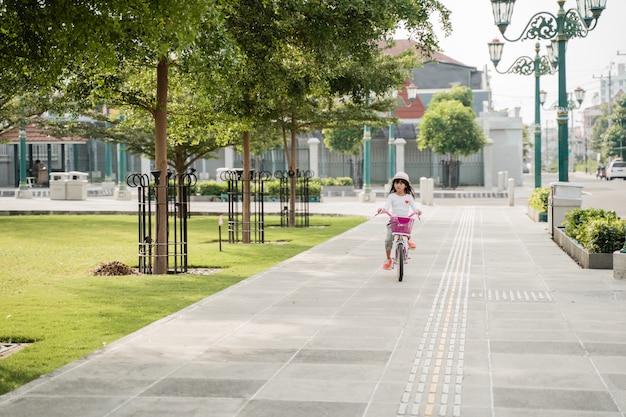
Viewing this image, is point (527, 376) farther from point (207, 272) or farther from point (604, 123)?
point (604, 123)

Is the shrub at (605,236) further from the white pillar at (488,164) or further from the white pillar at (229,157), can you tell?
the white pillar at (229,157)

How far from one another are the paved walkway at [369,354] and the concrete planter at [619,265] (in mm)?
278

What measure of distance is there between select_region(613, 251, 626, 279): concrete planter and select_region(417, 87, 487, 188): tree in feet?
149

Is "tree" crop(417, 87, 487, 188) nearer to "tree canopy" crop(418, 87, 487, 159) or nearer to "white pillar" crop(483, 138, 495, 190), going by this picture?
"tree canopy" crop(418, 87, 487, 159)

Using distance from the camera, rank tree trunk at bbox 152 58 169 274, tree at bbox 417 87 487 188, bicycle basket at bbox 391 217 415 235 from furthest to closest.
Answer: tree at bbox 417 87 487 188 → tree trunk at bbox 152 58 169 274 → bicycle basket at bbox 391 217 415 235

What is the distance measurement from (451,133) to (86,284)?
46958 mm

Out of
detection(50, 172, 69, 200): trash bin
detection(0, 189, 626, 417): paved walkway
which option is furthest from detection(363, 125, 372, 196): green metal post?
detection(0, 189, 626, 417): paved walkway

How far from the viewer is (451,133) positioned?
59312 millimetres

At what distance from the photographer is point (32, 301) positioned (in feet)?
41.0

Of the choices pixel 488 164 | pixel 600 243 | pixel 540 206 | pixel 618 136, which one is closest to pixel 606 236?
pixel 600 243

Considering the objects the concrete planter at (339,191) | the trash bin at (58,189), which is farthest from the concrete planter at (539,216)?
the trash bin at (58,189)

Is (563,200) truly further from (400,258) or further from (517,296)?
(517,296)

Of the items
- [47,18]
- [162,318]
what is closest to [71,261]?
[162,318]

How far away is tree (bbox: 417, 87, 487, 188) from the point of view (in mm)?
59250
